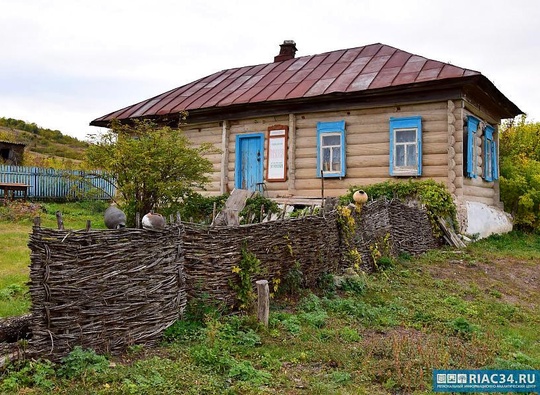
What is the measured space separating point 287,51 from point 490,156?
328 inches

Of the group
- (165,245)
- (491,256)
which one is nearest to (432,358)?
(165,245)

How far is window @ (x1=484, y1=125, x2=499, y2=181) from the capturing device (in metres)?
15.7

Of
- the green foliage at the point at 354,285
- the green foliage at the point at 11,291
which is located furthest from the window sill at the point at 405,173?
the green foliage at the point at 11,291

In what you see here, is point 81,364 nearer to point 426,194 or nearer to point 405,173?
point 426,194

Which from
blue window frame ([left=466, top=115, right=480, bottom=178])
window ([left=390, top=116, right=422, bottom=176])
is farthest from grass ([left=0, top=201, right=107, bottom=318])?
blue window frame ([left=466, top=115, right=480, bottom=178])

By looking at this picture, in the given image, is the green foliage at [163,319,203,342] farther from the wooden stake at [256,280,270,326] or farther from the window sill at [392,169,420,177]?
the window sill at [392,169,420,177]

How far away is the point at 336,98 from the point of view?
14.3 metres

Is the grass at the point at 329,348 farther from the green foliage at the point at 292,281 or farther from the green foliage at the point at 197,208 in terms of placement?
the green foliage at the point at 197,208

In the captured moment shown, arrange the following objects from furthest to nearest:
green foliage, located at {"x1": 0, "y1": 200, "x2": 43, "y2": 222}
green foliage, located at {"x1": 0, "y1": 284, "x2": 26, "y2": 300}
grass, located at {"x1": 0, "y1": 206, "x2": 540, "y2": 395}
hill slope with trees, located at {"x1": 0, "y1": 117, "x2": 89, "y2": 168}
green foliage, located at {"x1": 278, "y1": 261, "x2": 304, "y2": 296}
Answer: hill slope with trees, located at {"x1": 0, "y1": 117, "x2": 89, "y2": 168} → green foliage, located at {"x1": 0, "y1": 200, "x2": 43, "y2": 222} → green foliage, located at {"x1": 278, "y1": 261, "x2": 304, "y2": 296} → green foliage, located at {"x1": 0, "y1": 284, "x2": 26, "y2": 300} → grass, located at {"x1": 0, "y1": 206, "x2": 540, "y2": 395}

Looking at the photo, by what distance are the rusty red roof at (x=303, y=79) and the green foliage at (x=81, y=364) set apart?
35.7 ft

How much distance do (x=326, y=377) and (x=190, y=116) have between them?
13.7 m

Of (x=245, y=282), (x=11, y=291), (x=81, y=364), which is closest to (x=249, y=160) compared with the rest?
(x=11, y=291)

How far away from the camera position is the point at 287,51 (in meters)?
19.6

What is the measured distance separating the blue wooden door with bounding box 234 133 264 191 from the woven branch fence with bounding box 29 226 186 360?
1072 centimetres
